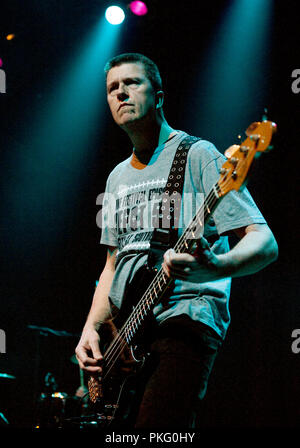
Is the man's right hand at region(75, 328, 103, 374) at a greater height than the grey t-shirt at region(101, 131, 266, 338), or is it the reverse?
the grey t-shirt at region(101, 131, 266, 338)

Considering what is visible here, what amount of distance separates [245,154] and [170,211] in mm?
621

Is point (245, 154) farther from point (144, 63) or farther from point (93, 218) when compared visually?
point (93, 218)

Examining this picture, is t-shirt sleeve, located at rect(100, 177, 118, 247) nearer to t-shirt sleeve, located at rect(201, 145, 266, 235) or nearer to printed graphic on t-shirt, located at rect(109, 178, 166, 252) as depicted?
printed graphic on t-shirt, located at rect(109, 178, 166, 252)

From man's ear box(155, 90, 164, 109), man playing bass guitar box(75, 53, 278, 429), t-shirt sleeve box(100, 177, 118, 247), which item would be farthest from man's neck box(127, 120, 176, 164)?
t-shirt sleeve box(100, 177, 118, 247)

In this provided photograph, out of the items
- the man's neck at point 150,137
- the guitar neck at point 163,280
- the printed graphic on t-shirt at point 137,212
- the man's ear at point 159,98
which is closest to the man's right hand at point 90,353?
the guitar neck at point 163,280

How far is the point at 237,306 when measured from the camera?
199 inches

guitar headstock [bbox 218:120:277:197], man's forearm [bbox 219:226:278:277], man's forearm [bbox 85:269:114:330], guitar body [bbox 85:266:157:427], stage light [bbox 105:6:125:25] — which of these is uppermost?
stage light [bbox 105:6:125:25]

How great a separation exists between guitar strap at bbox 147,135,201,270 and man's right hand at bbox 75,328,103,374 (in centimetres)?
61

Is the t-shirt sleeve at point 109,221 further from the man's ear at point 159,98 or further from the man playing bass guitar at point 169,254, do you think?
the man's ear at point 159,98

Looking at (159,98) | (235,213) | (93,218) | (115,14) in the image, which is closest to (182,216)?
(235,213)

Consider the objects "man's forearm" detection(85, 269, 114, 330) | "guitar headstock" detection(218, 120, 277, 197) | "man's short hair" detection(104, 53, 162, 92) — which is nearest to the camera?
"guitar headstock" detection(218, 120, 277, 197)

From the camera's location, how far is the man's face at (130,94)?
2.55 m

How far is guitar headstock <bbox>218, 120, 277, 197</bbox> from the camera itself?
5.32 ft

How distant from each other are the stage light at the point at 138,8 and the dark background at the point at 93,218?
0.09m
